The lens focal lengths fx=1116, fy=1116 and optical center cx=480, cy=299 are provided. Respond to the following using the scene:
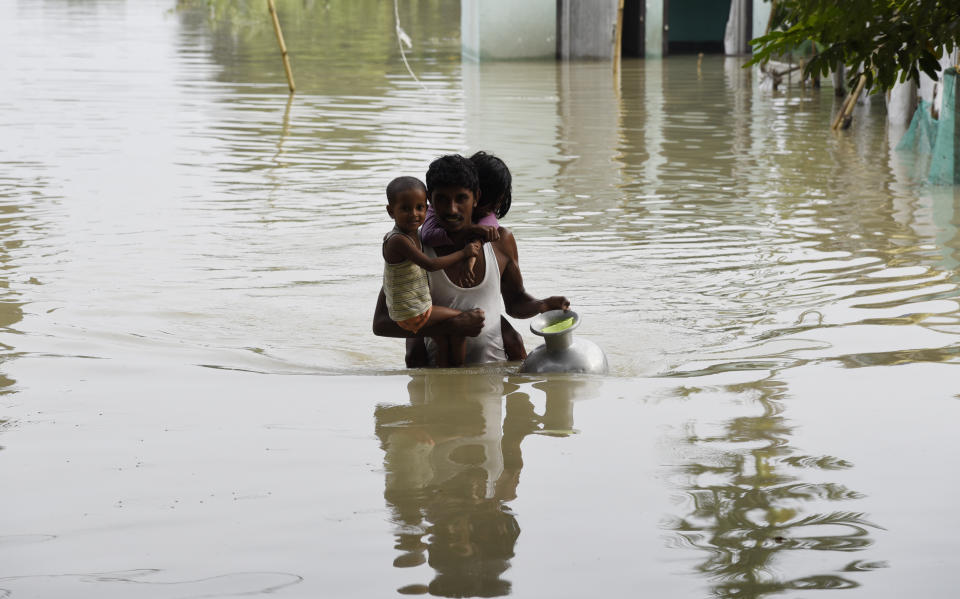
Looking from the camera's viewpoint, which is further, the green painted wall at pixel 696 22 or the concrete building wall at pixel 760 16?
the green painted wall at pixel 696 22

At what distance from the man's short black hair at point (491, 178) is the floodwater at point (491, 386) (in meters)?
0.71

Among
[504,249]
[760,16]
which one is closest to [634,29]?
[760,16]

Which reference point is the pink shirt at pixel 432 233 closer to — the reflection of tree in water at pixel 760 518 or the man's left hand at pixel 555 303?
the man's left hand at pixel 555 303

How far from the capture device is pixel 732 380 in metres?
4.44

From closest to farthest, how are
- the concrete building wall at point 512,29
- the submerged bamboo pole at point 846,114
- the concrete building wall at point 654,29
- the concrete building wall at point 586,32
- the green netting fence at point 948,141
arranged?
the green netting fence at point 948,141 < the submerged bamboo pole at point 846,114 < the concrete building wall at point 512,29 < the concrete building wall at point 586,32 < the concrete building wall at point 654,29

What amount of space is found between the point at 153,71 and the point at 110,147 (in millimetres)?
9140

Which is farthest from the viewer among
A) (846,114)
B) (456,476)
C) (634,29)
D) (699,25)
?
(699,25)

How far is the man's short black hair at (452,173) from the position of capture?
420cm

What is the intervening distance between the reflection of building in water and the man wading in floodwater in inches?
8.8

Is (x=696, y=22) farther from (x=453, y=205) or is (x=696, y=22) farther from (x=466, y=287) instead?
(x=453, y=205)

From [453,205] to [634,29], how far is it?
22.4 metres

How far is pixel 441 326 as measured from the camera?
443 cm

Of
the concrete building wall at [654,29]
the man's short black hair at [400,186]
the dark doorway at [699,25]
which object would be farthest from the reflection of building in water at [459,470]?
the dark doorway at [699,25]

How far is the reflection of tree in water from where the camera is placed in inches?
106
